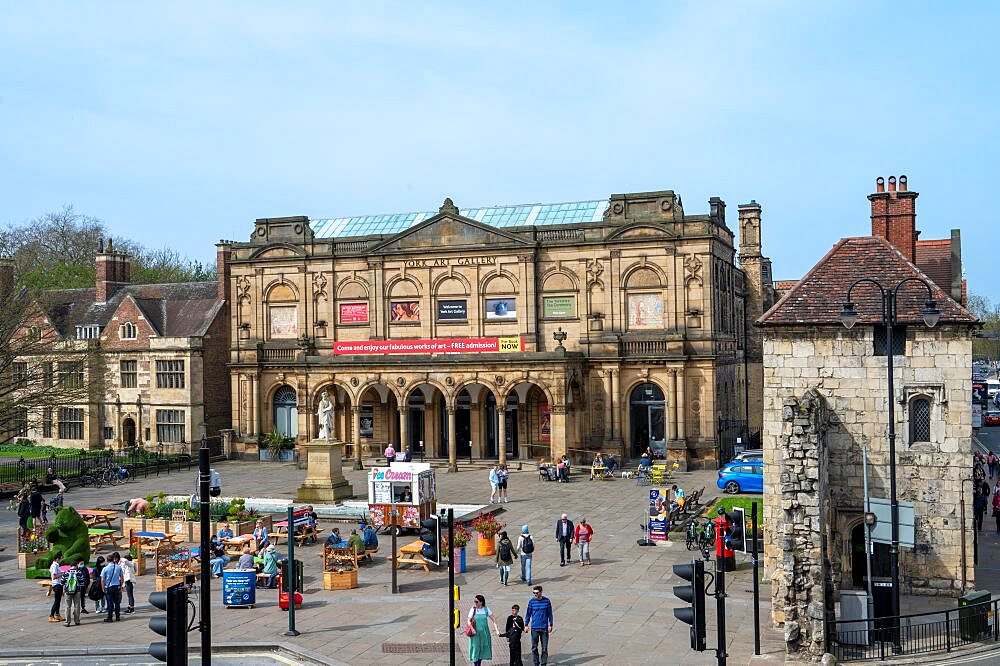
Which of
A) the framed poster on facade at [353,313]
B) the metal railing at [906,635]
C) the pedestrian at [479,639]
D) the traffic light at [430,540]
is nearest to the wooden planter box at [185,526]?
the pedestrian at [479,639]

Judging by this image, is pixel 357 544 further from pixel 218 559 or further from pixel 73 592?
pixel 73 592

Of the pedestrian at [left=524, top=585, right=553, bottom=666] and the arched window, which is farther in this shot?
the arched window

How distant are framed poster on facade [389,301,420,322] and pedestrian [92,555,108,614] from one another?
3118 cm

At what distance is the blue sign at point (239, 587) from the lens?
23.7 meters

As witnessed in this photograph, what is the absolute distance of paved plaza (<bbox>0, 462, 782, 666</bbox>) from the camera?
19891 millimetres

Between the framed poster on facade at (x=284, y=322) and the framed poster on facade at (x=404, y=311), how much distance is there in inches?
242

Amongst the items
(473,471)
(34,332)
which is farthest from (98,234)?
(473,471)

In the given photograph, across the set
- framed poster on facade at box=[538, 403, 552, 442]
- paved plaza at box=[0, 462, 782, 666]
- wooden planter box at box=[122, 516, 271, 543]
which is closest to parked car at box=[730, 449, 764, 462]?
paved plaza at box=[0, 462, 782, 666]

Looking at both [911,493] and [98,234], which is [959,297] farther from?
[98,234]

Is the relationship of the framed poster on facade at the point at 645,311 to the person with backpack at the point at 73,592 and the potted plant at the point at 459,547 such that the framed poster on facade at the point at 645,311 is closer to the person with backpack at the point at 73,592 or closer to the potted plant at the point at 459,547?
the potted plant at the point at 459,547

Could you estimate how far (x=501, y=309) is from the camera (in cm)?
5275

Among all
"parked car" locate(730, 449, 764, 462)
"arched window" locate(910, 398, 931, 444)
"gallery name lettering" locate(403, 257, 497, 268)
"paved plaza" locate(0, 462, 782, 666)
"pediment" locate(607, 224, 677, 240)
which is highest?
"pediment" locate(607, 224, 677, 240)

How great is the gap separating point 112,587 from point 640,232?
33.4 metres

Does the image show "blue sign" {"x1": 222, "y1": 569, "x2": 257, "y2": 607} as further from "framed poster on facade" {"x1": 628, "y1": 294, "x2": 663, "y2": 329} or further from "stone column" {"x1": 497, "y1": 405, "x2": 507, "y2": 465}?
"framed poster on facade" {"x1": 628, "y1": 294, "x2": 663, "y2": 329}
